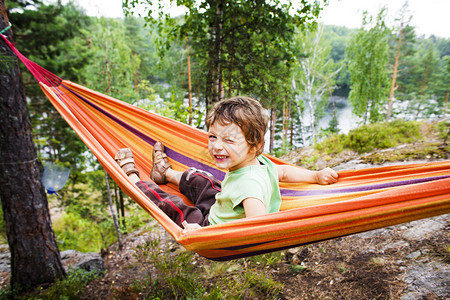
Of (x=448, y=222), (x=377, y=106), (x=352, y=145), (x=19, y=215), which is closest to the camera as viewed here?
(x=448, y=222)

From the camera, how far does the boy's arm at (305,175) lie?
1.22 meters

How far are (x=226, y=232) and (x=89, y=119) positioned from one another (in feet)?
4.75

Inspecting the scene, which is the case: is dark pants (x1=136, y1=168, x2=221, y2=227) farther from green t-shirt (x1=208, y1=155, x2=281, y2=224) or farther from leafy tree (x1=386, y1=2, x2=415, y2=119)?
leafy tree (x1=386, y1=2, x2=415, y2=119)

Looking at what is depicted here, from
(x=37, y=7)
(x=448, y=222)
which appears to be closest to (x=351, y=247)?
(x=448, y=222)

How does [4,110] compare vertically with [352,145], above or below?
above

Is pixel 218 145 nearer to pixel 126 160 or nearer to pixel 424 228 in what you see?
pixel 126 160

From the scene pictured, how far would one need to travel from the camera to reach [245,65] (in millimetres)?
2264

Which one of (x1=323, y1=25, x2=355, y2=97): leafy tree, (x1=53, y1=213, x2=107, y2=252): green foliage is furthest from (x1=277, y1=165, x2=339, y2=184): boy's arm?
(x1=323, y1=25, x2=355, y2=97): leafy tree

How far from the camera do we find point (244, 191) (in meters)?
0.94

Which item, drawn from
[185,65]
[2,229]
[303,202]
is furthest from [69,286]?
[185,65]

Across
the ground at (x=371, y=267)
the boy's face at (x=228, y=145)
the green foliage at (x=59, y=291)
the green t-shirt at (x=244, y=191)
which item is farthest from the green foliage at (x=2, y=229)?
the boy's face at (x=228, y=145)

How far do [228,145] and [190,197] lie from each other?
594 millimetres

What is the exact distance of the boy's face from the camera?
978 mm

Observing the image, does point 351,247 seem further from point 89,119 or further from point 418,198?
point 89,119
